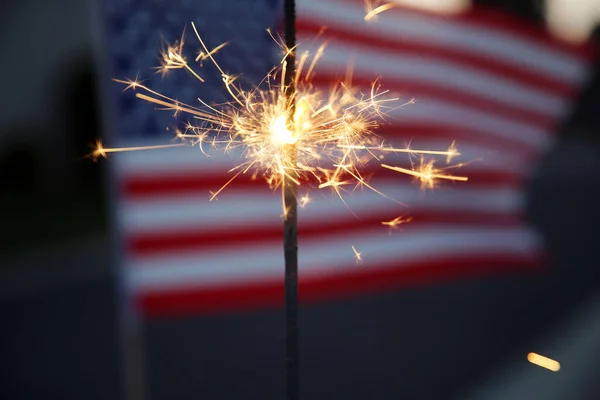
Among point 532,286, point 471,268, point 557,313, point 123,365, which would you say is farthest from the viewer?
point 532,286

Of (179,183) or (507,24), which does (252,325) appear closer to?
(179,183)

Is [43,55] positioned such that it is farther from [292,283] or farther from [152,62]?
[292,283]

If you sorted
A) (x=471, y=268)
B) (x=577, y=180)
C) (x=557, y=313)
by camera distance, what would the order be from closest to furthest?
(x=471, y=268), (x=557, y=313), (x=577, y=180)

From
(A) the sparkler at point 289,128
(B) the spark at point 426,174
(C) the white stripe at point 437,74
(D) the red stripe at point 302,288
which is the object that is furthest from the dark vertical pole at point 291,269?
(C) the white stripe at point 437,74

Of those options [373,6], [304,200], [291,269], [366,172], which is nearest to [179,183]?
[304,200]

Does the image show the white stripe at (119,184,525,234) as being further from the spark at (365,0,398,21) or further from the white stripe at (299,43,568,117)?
the spark at (365,0,398,21)

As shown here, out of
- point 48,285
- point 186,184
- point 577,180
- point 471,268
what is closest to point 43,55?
point 48,285

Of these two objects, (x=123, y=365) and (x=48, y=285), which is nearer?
(x=123, y=365)
